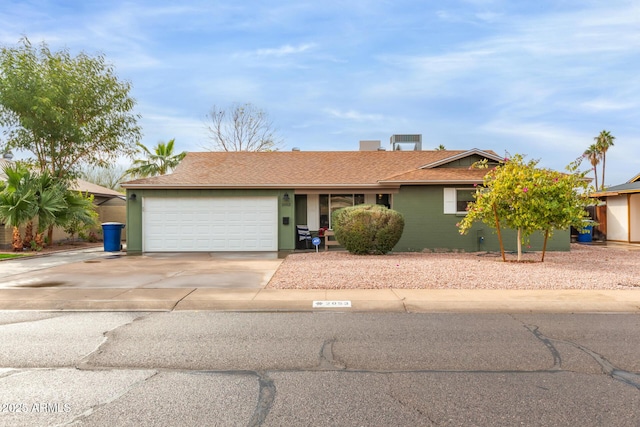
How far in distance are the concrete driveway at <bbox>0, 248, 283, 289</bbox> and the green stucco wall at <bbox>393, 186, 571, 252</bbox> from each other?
5379 millimetres

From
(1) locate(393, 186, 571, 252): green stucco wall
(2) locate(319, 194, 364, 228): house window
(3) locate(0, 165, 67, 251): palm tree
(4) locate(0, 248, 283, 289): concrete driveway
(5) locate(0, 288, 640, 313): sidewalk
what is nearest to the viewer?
(5) locate(0, 288, 640, 313): sidewalk

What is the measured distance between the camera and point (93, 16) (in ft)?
39.8

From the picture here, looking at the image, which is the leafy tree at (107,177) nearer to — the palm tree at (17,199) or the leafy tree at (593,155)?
the palm tree at (17,199)

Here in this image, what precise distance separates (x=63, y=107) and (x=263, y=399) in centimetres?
1864

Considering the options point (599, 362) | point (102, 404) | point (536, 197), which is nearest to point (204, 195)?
point (536, 197)

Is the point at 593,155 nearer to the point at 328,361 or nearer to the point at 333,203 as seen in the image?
the point at 333,203

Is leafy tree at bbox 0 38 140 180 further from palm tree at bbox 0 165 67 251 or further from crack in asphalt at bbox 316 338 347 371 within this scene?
crack in asphalt at bbox 316 338 347 371

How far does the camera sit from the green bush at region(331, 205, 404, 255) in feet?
46.0

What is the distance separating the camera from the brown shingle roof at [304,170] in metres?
16.6

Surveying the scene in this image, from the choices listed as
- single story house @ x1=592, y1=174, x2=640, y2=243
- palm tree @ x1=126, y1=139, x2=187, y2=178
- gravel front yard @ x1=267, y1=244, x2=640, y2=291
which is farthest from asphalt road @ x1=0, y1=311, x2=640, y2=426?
palm tree @ x1=126, y1=139, x2=187, y2=178

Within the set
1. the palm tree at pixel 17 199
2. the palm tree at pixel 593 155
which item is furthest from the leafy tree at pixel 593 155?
the palm tree at pixel 17 199

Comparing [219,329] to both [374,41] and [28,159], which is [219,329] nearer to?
[374,41]

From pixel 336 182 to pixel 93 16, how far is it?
9.78m

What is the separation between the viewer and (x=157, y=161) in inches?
1266
